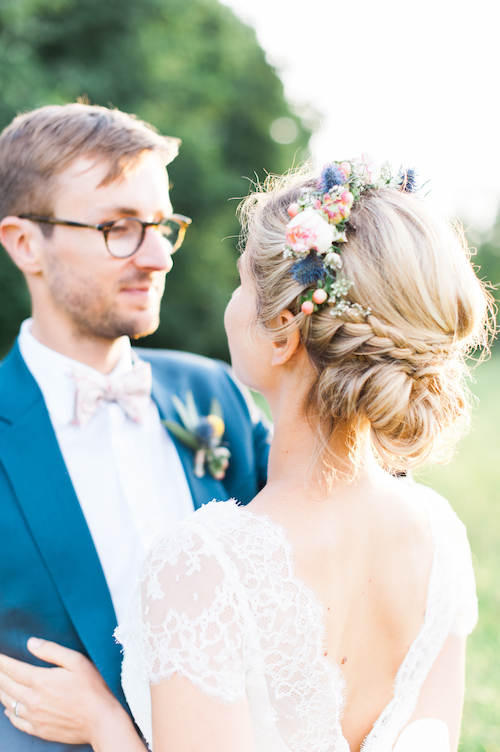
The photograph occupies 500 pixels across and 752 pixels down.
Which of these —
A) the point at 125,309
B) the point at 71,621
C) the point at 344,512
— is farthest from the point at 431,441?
the point at 125,309

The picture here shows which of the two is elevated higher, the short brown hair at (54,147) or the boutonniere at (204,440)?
the short brown hair at (54,147)

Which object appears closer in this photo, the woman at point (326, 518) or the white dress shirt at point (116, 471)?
the woman at point (326, 518)

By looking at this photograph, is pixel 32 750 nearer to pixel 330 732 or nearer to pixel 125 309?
pixel 330 732

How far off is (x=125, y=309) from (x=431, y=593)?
1.71 meters

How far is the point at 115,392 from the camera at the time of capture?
2.53 meters

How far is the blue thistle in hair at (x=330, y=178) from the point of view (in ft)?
5.01

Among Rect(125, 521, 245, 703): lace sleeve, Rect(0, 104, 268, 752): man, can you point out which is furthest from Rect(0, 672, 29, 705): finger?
Rect(125, 521, 245, 703): lace sleeve

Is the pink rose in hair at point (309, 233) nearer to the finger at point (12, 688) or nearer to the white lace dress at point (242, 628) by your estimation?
the white lace dress at point (242, 628)

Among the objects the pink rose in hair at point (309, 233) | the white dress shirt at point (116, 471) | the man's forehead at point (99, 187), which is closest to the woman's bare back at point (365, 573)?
the pink rose in hair at point (309, 233)

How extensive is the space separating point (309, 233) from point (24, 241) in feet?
5.73

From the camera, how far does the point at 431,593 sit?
1.72m

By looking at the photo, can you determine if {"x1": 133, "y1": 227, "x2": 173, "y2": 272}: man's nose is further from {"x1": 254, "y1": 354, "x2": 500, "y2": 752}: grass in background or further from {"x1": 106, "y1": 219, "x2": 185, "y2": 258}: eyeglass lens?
{"x1": 254, "y1": 354, "x2": 500, "y2": 752}: grass in background

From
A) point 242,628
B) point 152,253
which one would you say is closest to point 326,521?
point 242,628

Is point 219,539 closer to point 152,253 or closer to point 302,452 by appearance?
point 302,452
